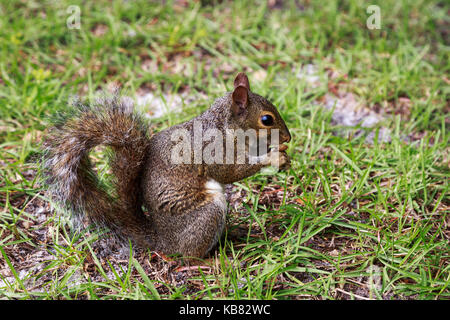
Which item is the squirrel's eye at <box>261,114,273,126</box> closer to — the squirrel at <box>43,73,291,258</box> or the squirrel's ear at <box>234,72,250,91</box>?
the squirrel at <box>43,73,291,258</box>

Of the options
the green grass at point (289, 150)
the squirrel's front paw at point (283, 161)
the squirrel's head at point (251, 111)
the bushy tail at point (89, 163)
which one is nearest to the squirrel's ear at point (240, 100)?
the squirrel's head at point (251, 111)

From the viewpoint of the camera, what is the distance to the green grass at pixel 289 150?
1.96 metres

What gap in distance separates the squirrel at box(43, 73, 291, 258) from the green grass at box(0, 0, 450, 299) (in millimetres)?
146

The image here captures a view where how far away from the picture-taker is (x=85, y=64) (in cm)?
342

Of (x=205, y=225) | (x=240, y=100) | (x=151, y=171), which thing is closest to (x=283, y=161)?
(x=240, y=100)

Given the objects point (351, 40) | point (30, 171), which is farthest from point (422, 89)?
point (30, 171)

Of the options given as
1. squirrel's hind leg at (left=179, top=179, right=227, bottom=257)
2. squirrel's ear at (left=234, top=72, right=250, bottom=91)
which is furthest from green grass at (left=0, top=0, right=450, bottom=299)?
squirrel's ear at (left=234, top=72, right=250, bottom=91)

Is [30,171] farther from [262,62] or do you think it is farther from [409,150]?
[409,150]

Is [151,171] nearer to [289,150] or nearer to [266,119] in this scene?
[266,119]

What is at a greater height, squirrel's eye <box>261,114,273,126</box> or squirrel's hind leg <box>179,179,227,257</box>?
squirrel's eye <box>261,114,273,126</box>

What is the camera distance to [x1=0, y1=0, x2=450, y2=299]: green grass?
1965mm

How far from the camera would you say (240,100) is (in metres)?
1.98

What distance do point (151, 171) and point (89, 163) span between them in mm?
252

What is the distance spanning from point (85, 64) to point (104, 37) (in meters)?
0.30
